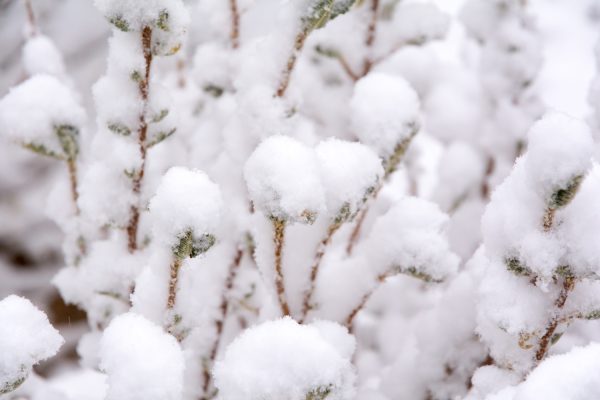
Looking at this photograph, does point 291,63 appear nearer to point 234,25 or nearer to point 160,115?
point 160,115

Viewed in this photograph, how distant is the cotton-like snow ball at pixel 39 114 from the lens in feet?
2.19

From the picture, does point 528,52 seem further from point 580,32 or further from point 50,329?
point 580,32

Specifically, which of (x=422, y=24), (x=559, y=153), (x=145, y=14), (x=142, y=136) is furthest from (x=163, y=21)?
(x=422, y=24)

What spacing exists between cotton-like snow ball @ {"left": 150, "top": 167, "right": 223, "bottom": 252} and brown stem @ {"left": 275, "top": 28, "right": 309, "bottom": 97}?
0.61ft

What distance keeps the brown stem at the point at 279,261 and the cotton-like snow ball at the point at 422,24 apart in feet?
Answer: 1.52

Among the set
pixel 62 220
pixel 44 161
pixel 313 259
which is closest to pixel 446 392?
pixel 313 259

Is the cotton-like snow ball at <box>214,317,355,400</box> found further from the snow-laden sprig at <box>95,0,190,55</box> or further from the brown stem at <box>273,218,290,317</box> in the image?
the snow-laden sprig at <box>95,0,190,55</box>

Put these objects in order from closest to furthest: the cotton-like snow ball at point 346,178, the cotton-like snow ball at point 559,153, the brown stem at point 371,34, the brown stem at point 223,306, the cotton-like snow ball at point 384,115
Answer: the cotton-like snow ball at point 559,153
the cotton-like snow ball at point 346,178
the cotton-like snow ball at point 384,115
the brown stem at point 223,306
the brown stem at point 371,34

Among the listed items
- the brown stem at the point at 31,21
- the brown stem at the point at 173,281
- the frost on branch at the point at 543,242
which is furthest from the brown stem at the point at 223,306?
the brown stem at the point at 31,21

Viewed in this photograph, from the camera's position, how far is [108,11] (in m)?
0.52

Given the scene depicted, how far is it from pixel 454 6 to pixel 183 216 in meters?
2.03

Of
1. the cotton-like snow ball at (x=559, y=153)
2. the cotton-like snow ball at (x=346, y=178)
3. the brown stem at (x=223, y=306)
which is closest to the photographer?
the cotton-like snow ball at (x=559, y=153)

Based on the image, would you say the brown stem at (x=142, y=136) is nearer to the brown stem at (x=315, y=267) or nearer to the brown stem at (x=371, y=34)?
the brown stem at (x=315, y=267)

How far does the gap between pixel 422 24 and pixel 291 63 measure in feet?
1.10
